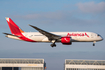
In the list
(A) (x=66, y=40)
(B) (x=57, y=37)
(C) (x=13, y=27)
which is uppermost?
(C) (x=13, y=27)

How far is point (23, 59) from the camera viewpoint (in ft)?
363

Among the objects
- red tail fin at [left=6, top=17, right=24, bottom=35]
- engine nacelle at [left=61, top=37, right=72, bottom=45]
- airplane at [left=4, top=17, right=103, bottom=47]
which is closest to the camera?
engine nacelle at [left=61, top=37, right=72, bottom=45]

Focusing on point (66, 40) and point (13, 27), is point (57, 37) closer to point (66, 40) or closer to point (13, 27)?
point (66, 40)

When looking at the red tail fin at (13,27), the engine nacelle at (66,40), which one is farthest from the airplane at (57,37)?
the red tail fin at (13,27)

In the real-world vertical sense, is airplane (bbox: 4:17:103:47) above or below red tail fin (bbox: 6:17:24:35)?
below

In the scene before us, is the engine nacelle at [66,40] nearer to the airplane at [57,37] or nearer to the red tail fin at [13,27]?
the airplane at [57,37]

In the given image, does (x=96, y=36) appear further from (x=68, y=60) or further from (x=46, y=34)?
(x=68, y=60)

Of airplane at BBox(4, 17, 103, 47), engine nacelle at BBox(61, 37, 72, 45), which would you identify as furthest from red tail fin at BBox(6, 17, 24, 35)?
engine nacelle at BBox(61, 37, 72, 45)

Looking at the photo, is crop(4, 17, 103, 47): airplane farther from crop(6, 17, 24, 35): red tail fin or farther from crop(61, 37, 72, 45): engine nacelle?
crop(6, 17, 24, 35): red tail fin

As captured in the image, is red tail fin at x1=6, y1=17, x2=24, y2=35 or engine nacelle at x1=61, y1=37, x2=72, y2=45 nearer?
engine nacelle at x1=61, y1=37, x2=72, y2=45

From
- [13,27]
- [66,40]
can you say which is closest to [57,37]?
[66,40]

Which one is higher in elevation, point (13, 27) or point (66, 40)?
point (13, 27)

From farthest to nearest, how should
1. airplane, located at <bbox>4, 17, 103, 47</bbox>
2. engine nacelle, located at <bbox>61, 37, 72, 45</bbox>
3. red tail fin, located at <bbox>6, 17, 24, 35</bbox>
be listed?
red tail fin, located at <bbox>6, 17, 24, 35</bbox> → airplane, located at <bbox>4, 17, 103, 47</bbox> → engine nacelle, located at <bbox>61, 37, 72, 45</bbox>

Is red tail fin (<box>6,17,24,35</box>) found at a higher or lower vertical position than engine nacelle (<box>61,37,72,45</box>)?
higher
